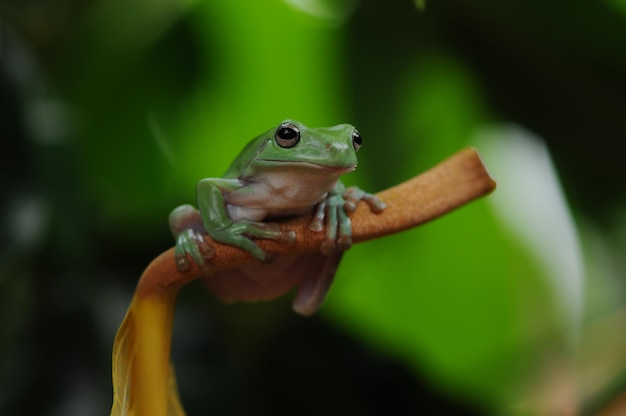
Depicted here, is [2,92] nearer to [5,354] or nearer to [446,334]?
[5,354]

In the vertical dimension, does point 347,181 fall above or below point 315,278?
above

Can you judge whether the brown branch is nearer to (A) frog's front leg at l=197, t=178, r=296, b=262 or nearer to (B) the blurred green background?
(A) frog's front leg at l=197, t=178, r=296, b=262

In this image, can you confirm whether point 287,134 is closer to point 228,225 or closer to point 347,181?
point 228,225

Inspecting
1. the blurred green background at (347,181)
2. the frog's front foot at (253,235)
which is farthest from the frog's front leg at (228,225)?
the blurred green background at (347,181)

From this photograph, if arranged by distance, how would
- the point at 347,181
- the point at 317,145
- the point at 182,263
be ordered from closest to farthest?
the point at 182,263 < the point at 317,145 < the point at 347,181

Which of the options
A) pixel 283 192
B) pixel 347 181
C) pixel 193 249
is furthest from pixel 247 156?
pixel 347 181
